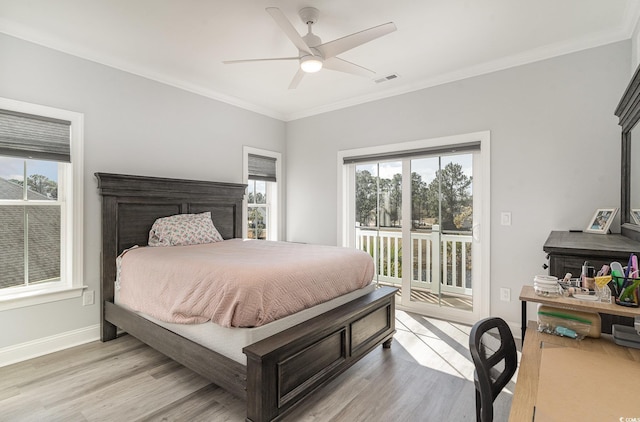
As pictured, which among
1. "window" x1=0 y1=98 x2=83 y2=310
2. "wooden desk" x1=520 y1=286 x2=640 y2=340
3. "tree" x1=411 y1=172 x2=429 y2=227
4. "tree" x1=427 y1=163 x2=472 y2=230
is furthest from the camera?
"tree" x1=411 y1=172 x2=429 y2=227

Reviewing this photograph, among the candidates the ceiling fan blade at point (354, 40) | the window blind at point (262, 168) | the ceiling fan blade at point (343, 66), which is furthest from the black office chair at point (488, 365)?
the window blind at point (262, 168)

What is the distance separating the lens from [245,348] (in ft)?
5.76

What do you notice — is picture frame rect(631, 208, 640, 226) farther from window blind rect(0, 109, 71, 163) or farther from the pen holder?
window blind rect(0, 109, 71, 163)

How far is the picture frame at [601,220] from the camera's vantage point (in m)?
2.53

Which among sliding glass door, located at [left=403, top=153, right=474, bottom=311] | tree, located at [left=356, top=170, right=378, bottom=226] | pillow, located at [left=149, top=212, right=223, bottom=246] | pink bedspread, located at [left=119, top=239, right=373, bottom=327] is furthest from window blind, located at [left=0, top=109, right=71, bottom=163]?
sliding glass door, located at [left=403, top=153, right=474, bottom=311]

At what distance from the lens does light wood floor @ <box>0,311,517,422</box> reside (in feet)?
6.46

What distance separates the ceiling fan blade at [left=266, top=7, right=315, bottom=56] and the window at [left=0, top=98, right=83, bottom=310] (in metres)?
2.19

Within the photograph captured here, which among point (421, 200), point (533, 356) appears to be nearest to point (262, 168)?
point (421, 200)

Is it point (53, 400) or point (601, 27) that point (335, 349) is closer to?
point (53, 400)

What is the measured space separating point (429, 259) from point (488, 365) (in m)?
2.80

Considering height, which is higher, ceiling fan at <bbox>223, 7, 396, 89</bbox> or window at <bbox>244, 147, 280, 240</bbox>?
ceiling fan at <bbox>223, 7, 396, 89</bbox>

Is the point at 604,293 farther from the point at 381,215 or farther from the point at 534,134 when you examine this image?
the point at 381,215

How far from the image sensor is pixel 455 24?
258cm

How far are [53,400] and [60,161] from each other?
193 cm
